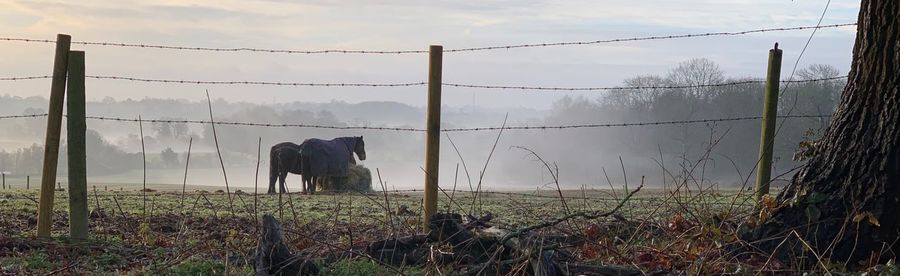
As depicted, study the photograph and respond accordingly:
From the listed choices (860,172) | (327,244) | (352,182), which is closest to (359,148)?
(352,182)

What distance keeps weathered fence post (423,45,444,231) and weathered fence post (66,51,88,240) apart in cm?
253

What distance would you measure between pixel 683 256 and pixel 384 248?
170cm

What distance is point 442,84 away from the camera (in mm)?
7461

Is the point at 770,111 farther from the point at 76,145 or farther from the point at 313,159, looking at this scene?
the point at 313,159

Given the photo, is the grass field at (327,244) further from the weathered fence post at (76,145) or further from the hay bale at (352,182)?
the hay bale at (352,182)

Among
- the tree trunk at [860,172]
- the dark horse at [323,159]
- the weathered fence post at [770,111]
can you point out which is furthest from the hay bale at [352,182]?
the tree trunk at [860,172]

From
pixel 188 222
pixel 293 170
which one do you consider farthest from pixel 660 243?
pixel 293 170

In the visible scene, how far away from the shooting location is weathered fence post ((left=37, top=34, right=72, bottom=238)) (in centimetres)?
708

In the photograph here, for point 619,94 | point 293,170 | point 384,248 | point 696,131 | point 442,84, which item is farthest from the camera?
point 619,94

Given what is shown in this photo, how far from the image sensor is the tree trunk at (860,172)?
211 inches

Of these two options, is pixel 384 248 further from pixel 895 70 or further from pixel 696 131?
pixel 696 131

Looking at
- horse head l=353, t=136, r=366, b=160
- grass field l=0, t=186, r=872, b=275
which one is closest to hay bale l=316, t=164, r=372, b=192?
horse head l=353, t=136, r=366, b=160

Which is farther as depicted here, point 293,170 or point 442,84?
point 293,170

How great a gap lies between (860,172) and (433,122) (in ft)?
10.3
